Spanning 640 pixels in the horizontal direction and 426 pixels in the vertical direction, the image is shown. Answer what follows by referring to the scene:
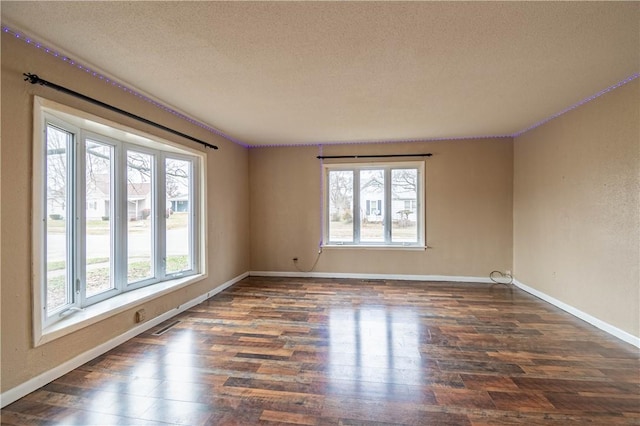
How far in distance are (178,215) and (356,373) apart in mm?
2973

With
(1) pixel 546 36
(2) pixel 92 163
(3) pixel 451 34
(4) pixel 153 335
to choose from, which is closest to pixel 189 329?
(4) pixel 153 335

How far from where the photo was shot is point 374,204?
530cm

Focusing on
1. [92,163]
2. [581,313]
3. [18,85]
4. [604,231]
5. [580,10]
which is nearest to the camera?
[580,10]

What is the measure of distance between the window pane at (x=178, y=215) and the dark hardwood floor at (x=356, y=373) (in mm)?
830

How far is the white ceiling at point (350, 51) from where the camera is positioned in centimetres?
171

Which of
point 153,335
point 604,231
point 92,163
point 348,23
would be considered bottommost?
point 153,335

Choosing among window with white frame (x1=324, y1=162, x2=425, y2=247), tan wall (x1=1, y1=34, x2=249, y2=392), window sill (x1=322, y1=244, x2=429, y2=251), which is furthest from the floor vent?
window with white frame (x1=324, y1=162, x2=425, y2=247)

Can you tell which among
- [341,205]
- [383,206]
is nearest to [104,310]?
[341,205]

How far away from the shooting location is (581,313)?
10.8 ft

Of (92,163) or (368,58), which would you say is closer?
(368,58)

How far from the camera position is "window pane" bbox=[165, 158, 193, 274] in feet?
12.1

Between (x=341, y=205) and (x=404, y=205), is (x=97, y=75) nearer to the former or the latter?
(x=341, y=205)

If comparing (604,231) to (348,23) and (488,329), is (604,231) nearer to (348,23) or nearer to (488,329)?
(488,329)

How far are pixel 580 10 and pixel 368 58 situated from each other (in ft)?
4.24
